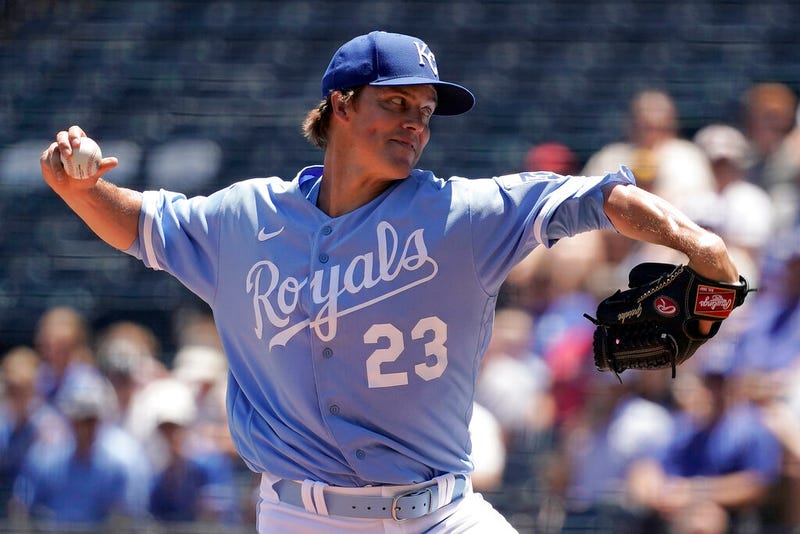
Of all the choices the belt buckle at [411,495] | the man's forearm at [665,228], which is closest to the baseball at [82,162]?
the belt buckle at [411,495]

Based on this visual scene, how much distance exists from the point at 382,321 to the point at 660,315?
542 mm

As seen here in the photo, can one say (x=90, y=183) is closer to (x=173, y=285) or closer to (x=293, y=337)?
(x=293, y=337)

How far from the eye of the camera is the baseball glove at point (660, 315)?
235 cm

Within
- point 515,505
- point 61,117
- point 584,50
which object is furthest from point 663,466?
point 61,117

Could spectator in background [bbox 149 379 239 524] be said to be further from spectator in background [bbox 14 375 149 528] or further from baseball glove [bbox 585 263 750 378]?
baseball glove [bbox 585 263 750 378]

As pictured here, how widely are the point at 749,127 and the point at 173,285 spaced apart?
8.76 ft

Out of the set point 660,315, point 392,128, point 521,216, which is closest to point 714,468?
point 660,315

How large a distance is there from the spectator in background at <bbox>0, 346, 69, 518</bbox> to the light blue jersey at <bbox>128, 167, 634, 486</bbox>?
8.43 ft

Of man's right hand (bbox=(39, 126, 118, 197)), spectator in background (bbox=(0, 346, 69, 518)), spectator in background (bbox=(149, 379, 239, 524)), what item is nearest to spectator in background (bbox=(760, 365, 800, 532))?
spectator in background (bbox=(149, 379, 239, 524))

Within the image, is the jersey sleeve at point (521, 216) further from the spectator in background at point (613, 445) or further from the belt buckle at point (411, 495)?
the spectator in background at point (613, 445)

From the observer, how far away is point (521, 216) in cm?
248

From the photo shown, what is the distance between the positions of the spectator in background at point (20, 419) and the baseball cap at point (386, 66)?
2712 mm

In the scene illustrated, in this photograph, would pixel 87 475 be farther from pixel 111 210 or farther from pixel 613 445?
pixel 111 210

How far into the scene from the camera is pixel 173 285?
588 centimetres
